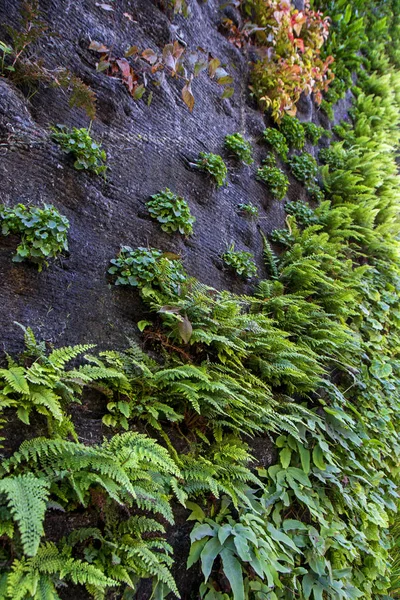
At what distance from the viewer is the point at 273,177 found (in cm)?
442

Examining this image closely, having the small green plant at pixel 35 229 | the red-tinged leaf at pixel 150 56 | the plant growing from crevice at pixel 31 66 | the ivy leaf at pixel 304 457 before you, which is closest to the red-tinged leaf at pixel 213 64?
the red-tinged leaf at pixel 150 56

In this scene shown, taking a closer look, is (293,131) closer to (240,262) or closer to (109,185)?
(240,262)

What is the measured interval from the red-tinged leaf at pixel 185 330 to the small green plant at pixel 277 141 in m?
3.08

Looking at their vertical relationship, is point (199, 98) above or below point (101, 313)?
above

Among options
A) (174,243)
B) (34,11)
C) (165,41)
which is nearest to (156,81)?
(165,41)

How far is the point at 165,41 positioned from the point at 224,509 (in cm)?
403

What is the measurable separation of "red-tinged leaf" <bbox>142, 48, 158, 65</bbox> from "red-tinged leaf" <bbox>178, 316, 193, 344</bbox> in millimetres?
2260

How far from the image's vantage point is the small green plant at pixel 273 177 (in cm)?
440

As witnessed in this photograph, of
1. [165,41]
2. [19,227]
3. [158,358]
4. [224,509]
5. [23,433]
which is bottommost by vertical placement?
[224,509]

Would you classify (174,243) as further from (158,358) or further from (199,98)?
(199,98)

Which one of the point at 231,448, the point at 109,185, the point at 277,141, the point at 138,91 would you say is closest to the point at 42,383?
the point at 231,448

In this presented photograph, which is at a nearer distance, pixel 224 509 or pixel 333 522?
pixel 224 509

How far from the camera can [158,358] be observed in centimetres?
269

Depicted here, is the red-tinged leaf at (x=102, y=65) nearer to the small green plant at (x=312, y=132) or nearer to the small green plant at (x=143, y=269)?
the small green plant at (x=143, y=269)
